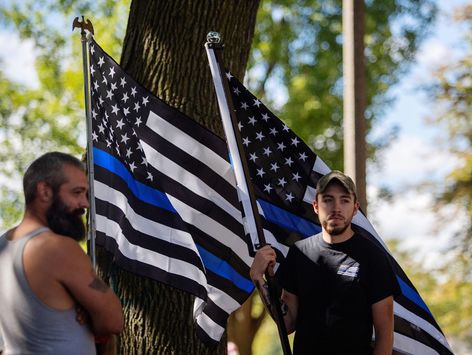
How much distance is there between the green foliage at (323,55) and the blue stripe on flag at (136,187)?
1601cm

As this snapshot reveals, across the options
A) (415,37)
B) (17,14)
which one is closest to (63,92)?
(17,14)

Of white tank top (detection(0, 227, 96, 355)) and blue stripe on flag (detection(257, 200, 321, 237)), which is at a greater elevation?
blue stripe on flag (detection(257, 200, 321, 237))

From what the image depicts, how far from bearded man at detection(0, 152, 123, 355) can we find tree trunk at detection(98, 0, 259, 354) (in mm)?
2474

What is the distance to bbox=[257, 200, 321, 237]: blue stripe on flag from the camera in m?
5.98

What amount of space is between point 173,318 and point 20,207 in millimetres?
20752

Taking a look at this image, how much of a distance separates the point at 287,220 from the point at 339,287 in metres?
1.17

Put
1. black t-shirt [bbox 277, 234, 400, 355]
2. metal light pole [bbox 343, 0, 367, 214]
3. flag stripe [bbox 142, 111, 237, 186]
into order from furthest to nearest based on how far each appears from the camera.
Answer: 1. metal light pole [bbox 343, 0, 367, 214]
2. flag stripe [bbox 142, 111, 237, 186]
3. black t-shirt [bbox 277, 234, 400, 355]

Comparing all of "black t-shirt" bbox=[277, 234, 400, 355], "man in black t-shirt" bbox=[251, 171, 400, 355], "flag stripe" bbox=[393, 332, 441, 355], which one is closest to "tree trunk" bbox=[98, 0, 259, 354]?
"flag stripe" bbox=[393, 332, 441, 355]

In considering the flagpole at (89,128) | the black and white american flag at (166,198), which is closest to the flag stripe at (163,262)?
the black and white american flag at (166,198)

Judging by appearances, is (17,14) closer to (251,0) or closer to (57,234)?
(251,0)

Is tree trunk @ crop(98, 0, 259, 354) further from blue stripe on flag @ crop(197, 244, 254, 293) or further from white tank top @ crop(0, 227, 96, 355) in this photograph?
white tank top @ crop(0, 227, 96, 355)

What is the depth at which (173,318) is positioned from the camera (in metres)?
6.48

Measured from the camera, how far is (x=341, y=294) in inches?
193

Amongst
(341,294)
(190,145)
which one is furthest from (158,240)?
(341,294)
